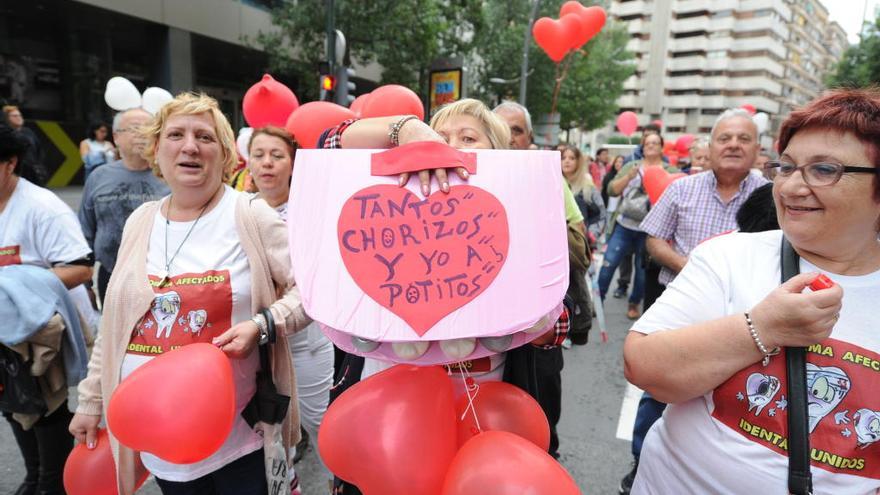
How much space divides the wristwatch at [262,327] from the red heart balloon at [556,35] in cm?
695

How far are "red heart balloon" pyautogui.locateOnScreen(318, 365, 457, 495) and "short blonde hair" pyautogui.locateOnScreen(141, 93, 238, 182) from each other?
1218mm

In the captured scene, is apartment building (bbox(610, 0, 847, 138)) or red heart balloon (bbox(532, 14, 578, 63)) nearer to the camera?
red heart balloon (bbox(532, 14, 578, 63))

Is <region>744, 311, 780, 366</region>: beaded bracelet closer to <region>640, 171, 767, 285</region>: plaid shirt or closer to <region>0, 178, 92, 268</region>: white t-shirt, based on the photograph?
<region>640, 171, 767, 285</region>: plaid shirt

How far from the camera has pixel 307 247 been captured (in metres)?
1.07

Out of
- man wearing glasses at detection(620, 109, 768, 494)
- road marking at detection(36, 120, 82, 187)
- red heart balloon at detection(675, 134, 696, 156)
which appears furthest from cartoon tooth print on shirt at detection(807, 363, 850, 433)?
road marking at detection(36, 120, 82, 187)

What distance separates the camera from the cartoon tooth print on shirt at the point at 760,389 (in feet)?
3.73

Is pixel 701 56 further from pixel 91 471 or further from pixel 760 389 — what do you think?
pixel 91 471

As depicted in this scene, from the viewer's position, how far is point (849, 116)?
1.12 m

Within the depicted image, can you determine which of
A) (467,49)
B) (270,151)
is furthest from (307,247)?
(467,49)

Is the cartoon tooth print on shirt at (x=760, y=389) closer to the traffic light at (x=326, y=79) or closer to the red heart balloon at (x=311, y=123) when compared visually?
Answer: the red heart balloon at (x=311, y=123)

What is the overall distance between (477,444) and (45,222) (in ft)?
7.19

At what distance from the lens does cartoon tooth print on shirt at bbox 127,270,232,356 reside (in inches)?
63.5

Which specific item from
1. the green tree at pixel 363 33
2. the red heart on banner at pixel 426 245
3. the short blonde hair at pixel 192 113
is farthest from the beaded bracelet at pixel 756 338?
the green tree at pixel 363 33

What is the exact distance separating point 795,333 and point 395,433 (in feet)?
2.87
